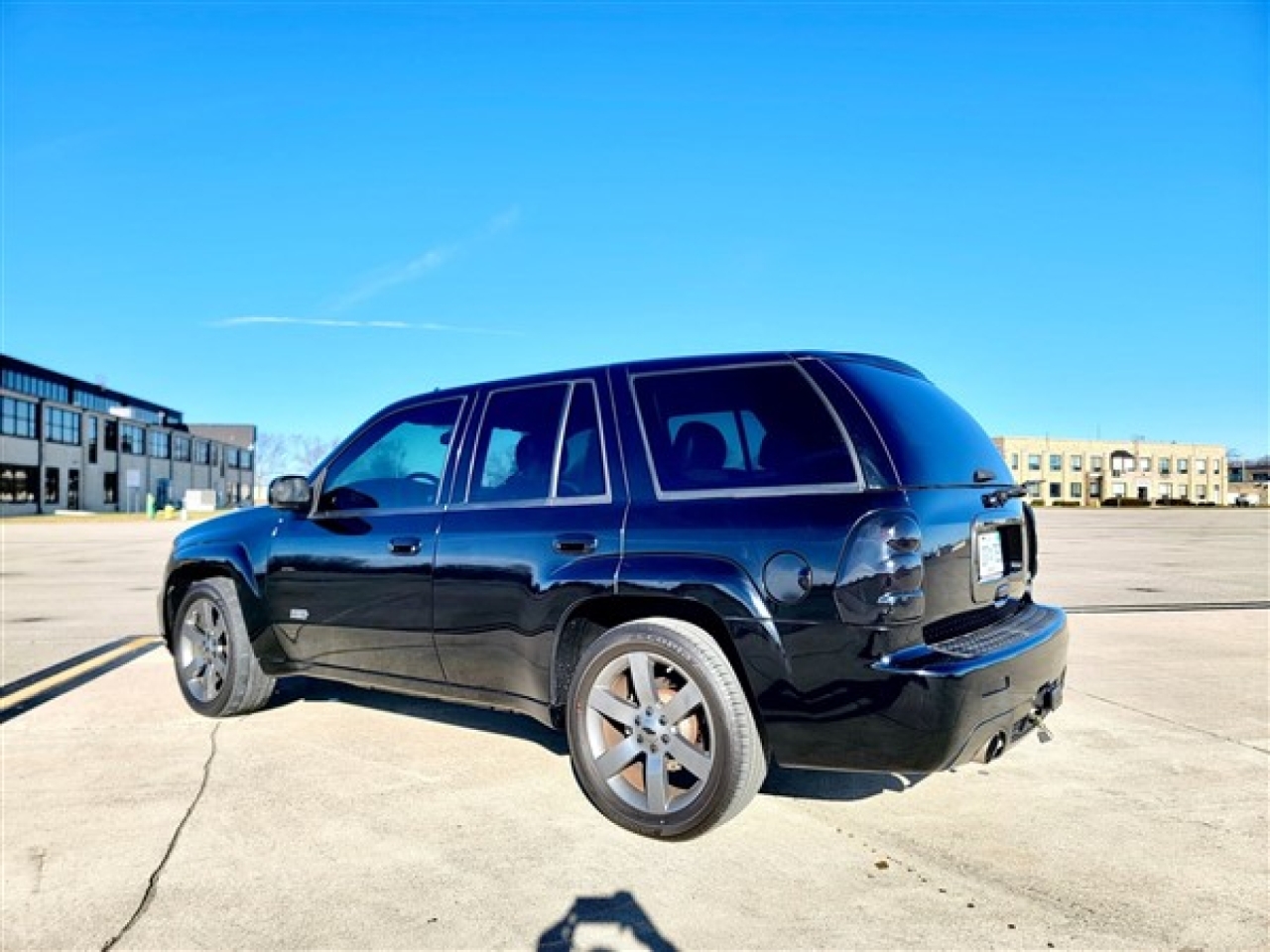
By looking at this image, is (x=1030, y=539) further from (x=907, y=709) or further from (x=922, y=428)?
(x=907, y=709)

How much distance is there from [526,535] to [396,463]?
116cm

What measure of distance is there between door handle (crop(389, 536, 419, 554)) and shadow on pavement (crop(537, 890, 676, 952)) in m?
1.90

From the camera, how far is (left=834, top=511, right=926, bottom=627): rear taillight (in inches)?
114

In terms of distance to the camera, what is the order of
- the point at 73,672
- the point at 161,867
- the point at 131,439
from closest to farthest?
the point at 161,867 < the point at 73,672 < the point at 131,439

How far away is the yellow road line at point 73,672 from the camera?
17.9 ft

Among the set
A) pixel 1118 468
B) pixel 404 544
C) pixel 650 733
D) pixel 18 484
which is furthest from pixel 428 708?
pixel 1118 468

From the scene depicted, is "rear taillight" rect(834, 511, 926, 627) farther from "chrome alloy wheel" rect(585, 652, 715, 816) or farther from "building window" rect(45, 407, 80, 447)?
"building window" rect(45, 407, 80, 447)

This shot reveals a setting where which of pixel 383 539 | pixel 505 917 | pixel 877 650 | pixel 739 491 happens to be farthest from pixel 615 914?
pixel 383 539

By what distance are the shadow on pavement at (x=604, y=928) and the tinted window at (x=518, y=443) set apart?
1.67m

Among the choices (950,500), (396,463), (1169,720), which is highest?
(396,463)

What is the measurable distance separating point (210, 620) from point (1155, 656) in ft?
21.5

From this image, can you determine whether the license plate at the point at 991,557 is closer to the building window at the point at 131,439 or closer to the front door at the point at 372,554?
the front door at the point at 372,554

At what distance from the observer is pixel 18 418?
5238cm

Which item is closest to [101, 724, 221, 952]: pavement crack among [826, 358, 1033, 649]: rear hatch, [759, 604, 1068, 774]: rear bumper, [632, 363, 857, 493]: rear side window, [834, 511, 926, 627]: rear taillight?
[759, 604, 1068, 774]: rear bumper
